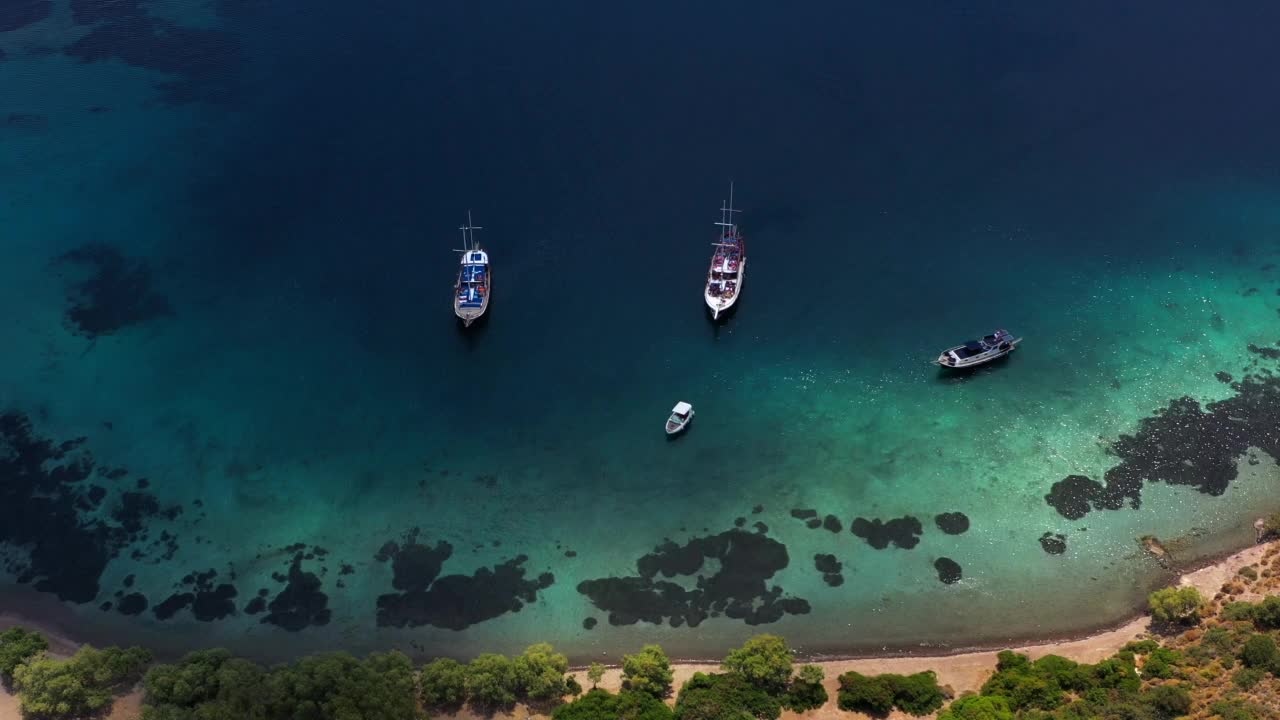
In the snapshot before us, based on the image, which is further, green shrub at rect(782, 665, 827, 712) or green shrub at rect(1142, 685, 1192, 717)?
green shrub at rect(782, 665, 827, 712)

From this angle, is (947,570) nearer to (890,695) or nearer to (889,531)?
(889,531)

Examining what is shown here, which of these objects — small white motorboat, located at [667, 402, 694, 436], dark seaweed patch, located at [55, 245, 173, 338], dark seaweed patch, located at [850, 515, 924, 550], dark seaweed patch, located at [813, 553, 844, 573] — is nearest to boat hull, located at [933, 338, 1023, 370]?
dark seaweed patch, located at [850, 515, 924, 550]

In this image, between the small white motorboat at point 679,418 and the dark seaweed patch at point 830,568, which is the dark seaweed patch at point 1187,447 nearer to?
the dark seaweed patch at point 830,568

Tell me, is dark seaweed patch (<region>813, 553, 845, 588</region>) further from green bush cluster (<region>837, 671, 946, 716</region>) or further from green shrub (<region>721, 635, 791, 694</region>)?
green bush cluster (<region>837, 671, 946, 716</region>)

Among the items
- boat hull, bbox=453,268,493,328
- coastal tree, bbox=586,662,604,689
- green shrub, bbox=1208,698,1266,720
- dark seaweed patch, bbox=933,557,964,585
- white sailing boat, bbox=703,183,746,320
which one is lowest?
green shrub, bbox=1208,698,1266,720

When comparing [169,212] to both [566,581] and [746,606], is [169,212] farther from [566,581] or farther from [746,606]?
[746,606]

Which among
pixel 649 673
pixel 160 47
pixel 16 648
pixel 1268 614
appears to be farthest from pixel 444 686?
pixel 160 47
